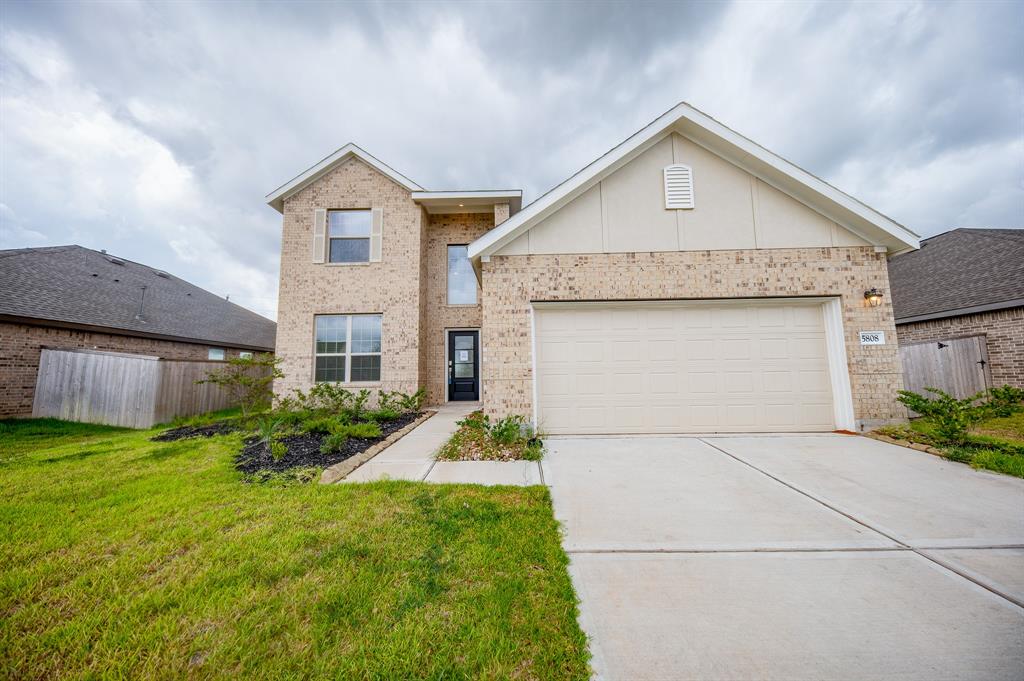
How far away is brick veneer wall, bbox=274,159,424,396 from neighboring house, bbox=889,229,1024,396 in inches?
557

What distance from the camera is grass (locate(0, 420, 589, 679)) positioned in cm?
159

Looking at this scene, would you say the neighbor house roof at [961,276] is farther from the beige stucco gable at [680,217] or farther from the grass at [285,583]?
the grass at [285,583]

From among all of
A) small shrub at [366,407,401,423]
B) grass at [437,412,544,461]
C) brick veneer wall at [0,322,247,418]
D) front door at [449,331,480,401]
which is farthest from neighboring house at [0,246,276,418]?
grass at [437,412,544,461]

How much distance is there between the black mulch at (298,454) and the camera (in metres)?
4.57

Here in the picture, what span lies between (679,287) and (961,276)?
34.8 feet

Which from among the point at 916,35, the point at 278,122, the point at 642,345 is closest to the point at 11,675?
the point at 642,345

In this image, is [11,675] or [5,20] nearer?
[11,675]

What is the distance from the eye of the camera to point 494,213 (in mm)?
11219

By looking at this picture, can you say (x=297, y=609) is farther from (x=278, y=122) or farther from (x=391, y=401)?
(x=278, y=122)

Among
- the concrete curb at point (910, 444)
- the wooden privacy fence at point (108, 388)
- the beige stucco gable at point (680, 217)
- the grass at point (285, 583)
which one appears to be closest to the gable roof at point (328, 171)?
the wooden privacy fence at point (108, 388)

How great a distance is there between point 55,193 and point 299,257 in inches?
699

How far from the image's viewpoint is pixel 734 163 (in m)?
6.44

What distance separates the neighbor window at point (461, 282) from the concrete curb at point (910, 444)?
378 inches

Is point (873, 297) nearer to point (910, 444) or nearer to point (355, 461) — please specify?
point (910, 444)
